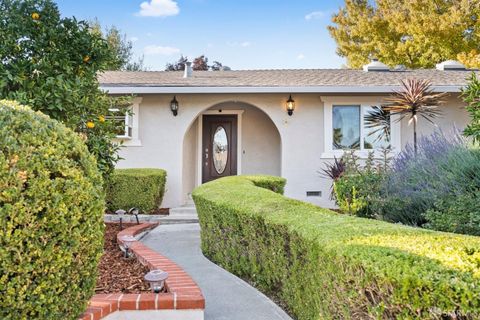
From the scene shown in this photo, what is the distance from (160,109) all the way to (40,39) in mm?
5536

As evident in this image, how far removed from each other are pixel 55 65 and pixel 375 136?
8092mm

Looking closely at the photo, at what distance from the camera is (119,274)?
394 cm

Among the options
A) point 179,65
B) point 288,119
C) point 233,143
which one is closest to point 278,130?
point 288,119

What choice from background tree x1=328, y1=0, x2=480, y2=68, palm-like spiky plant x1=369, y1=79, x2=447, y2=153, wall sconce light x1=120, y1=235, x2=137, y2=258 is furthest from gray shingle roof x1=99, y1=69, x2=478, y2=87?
background tree x1=328, y1=0, x2=480, y2=68

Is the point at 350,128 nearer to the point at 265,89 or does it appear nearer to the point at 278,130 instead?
the point at 278,130

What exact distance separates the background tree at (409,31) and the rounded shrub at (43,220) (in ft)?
64.7

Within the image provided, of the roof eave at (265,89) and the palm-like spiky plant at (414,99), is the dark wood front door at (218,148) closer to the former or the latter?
the roof eave at (265,89)

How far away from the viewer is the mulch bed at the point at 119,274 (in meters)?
3.46

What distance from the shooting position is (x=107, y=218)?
8.56 metres

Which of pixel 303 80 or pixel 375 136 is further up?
pixel 303 80

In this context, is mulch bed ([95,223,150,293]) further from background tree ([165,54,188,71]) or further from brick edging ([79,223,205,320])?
background tree ([165,54,188,71])

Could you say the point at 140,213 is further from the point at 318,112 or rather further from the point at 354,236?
the point at 354,236

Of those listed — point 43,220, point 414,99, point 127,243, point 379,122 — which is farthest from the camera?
point 379,122

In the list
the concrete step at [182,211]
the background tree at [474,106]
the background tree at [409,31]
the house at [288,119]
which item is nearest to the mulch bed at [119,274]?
the background tree at [474,106]
